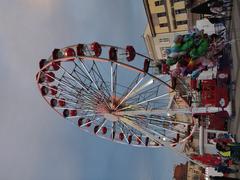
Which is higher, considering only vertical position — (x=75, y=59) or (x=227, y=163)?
(x=75, y=59)

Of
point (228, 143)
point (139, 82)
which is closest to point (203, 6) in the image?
point (139, 82)

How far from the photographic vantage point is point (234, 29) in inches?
1127

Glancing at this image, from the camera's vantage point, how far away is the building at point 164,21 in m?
60.6

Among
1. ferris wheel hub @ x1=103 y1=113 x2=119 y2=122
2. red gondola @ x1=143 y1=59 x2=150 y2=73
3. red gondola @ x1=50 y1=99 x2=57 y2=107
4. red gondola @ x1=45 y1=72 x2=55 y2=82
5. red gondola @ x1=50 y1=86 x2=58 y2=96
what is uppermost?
red gondola @ x1=143 y1=59 x2=150 y2=73

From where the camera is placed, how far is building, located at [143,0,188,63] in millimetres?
60625

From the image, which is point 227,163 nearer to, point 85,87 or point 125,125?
point 125,125

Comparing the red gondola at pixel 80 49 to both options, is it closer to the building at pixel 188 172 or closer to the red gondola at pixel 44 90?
the red gondola at pixel 44 90

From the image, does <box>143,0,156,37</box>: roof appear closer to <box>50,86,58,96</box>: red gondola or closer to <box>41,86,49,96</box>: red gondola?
<box>41,86,49,96</box>: red gondola

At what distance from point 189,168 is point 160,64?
51.5 m

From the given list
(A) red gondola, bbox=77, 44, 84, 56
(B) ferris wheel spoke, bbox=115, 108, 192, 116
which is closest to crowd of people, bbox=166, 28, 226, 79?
(B) ferris wheel spoke, bbox=115, 108, 192, 116

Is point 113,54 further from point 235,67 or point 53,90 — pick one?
point 53,90

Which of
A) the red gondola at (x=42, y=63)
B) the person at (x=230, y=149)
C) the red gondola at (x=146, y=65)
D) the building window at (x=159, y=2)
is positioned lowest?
the person at (x=230, y=149)

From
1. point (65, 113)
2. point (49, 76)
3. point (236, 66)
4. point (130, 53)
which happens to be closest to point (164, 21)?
point (65, 113)

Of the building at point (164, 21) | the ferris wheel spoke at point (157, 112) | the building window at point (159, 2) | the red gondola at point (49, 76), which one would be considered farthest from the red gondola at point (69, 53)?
the building window at point (159, 2)
